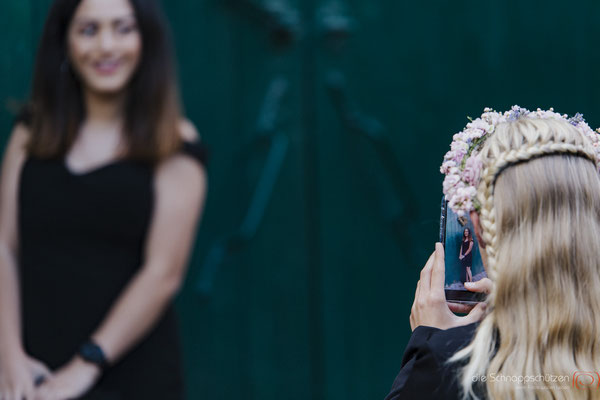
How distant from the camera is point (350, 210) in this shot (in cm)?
354

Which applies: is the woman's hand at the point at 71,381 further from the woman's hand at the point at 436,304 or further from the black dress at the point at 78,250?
the woman's hand at the point at 436,304

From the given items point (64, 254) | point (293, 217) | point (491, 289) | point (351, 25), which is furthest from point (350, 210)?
point (491, 289)

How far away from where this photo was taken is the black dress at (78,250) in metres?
2.84

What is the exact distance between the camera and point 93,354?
285cm

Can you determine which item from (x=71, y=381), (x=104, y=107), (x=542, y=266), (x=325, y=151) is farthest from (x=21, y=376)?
(x=542, y=266)

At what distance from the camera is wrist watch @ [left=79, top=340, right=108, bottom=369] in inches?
112

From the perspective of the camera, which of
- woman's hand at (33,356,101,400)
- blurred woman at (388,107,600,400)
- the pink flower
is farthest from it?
woman's hand at (33,356,101,400)

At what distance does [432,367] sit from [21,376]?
1.57 metres

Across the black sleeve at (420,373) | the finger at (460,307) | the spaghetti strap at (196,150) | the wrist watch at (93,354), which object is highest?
the spaghetti strap at (196,150)

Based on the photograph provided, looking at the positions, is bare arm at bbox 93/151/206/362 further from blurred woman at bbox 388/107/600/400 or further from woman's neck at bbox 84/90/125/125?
blurred woman at bbox 388/107/600/400

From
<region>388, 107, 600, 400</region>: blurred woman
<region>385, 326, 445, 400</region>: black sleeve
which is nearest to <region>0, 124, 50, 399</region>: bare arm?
<region>385, 326, 445, 400</region>: black sleeve

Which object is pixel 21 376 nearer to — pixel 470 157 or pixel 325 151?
pixel 325 151

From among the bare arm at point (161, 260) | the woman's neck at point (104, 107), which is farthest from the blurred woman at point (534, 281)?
the woman's neck at point (104, 107)

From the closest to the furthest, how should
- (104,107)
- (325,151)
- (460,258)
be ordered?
(460,258), (104,107), (325,151)
